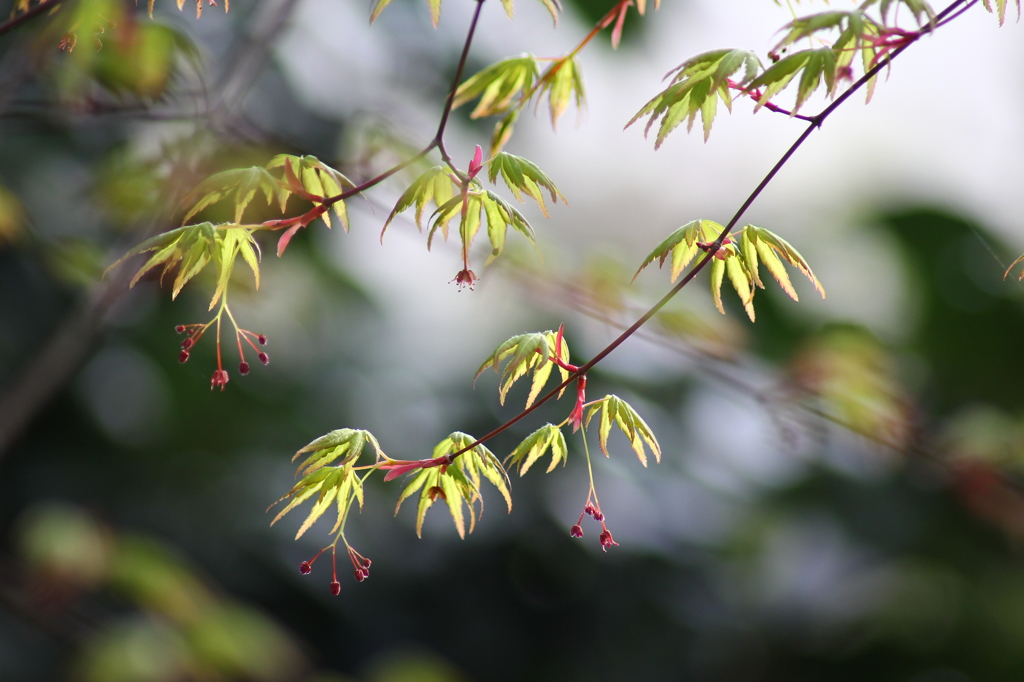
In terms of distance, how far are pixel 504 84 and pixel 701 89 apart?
0.41 feet

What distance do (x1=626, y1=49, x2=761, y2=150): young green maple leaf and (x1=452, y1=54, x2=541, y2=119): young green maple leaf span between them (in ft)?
0.28

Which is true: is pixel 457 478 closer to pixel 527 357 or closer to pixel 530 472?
pixel 527 357

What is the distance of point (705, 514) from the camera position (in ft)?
6.94

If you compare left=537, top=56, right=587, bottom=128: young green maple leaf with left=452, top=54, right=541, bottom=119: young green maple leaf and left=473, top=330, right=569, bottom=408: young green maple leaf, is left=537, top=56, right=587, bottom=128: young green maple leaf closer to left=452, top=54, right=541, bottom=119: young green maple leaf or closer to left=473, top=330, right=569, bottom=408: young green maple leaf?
left=452, top=54, right=541, bottom=119: young green maple leaf

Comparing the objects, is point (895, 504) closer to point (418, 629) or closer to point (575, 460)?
point (575, 460)

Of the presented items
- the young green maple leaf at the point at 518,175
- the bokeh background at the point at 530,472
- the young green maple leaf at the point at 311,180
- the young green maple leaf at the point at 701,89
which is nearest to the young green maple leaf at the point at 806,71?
the young green maple leaf at the point at 701,89

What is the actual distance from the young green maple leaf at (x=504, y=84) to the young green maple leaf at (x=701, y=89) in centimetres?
9

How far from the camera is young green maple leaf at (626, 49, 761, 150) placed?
0.41 m

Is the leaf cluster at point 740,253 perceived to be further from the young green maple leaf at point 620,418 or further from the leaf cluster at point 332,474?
the leaf cluster at point 332,474

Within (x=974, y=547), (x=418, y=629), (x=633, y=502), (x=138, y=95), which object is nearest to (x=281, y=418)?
(x=418, y=629)

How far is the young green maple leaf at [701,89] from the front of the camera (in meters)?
0.41

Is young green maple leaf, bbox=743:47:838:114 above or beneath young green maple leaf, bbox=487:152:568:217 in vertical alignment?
above

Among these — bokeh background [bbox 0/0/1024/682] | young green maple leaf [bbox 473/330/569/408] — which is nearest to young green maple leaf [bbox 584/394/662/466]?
young green maple leaf [bbox 473/330/569/408]

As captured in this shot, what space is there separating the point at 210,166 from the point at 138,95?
0.10m
